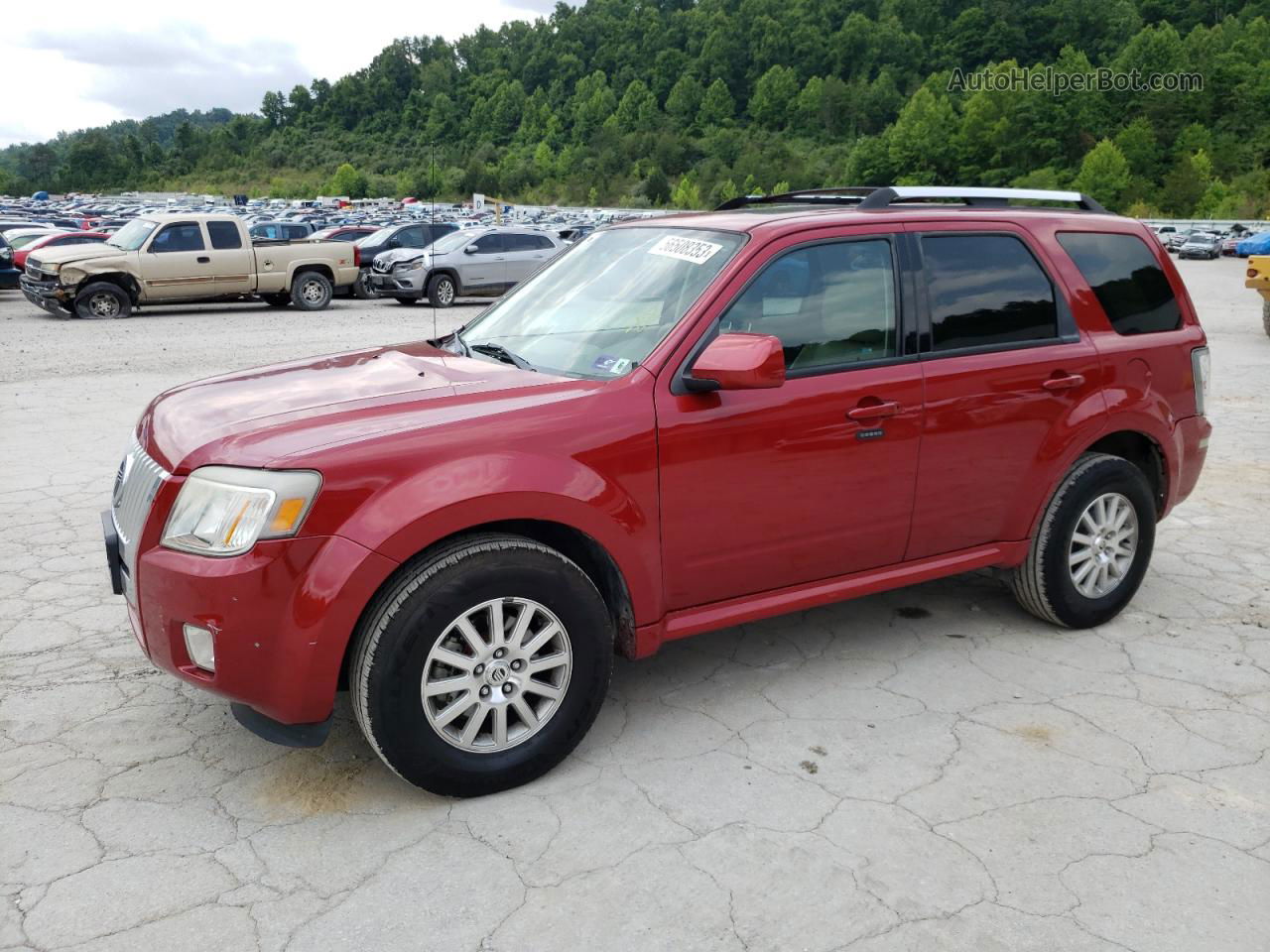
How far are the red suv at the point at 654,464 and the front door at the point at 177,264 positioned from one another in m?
15.4

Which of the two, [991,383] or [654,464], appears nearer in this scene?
[654,464]

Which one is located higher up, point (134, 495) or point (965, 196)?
point (965, 196)

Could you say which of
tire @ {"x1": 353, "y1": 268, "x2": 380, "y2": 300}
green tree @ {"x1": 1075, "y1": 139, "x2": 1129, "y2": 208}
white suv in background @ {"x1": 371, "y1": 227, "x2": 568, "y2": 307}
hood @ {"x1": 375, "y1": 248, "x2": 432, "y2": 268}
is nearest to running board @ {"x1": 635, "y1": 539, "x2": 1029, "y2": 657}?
white suv in background @ {"x1": 371, "y1": 227, "x2": 568, "y2": 307}

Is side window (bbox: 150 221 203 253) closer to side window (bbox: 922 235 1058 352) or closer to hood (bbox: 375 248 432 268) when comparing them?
hood (bbox: 375 248 432 268)

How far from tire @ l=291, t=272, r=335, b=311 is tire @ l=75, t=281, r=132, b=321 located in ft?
9.11

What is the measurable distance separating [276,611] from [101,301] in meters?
17.0

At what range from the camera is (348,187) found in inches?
4916

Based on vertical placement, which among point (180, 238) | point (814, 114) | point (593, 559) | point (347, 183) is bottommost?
point (593, 559)

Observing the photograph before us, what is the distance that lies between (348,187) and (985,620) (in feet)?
426

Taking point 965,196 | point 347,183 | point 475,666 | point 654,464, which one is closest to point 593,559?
point 654,464

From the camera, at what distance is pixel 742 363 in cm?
324

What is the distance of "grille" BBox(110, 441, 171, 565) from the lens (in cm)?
313

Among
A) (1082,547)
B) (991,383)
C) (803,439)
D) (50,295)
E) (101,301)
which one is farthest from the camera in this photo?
(101,301)

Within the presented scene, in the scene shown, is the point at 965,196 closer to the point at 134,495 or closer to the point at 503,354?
the point at 503,354
